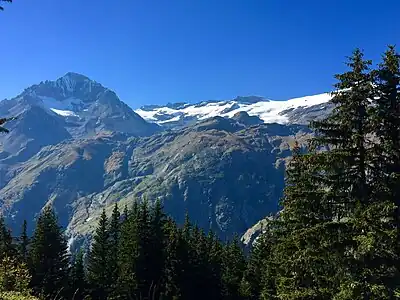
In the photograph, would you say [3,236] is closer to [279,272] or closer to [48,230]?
[48,230]

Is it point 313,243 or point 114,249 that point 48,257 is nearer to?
point 114,249

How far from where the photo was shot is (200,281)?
53.7 metres

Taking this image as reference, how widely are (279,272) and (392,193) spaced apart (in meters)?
14.1

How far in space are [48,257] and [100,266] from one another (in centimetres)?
754

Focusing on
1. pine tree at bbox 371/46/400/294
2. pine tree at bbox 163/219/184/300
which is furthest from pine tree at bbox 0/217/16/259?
pine tree at bbox 371/46/400/294

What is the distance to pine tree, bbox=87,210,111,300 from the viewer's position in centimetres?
5131

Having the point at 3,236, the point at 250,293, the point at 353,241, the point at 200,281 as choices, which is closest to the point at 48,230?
the point at 3,236

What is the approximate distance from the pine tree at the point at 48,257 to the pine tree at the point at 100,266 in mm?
3968

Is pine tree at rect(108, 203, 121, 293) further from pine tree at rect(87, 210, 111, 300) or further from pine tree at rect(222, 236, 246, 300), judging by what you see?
pine tree at rect(222, 236, 246, 300)

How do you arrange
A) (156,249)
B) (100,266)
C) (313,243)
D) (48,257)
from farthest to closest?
(100,266)
(156,249)
(48,257)
(313,243)

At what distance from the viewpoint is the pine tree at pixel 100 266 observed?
5131cm

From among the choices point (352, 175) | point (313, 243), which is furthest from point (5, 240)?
point (352, 175)

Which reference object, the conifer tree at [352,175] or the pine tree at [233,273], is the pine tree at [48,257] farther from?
the conifer tree at [352,175]

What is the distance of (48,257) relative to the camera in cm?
4853
